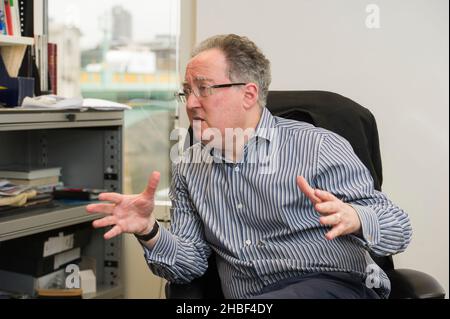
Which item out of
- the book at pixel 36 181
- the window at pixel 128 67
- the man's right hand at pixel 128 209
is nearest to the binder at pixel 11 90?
the book at pixel 36 181

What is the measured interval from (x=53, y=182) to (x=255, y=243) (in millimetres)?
959

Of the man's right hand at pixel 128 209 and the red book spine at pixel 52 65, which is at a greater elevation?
the red book spine at pixel 52 65

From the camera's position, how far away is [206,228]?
1536 mm

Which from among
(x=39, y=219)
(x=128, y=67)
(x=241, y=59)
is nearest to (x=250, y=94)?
(x=241, y=59)

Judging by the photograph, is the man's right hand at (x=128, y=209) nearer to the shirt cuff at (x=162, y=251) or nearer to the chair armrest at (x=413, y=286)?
the shirt cuff at (x=162, y=251)

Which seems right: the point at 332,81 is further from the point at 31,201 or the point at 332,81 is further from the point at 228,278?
the point at 31,201

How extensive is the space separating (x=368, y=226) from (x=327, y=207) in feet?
0.49

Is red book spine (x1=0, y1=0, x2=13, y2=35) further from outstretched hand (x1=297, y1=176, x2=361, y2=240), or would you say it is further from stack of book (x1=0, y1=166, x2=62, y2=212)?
outstretched hand (x1=297, y1=176, x2=361, y2=240)

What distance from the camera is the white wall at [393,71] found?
6.51 feet

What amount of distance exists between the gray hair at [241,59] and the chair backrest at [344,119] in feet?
0.48

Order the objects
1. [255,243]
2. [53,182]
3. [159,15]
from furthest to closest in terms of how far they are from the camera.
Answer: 1. [159,15]
2. [53,182]
3. [255,243]

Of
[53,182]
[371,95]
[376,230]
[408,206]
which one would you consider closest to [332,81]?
[371,95]

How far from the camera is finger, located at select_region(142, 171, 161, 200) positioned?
1222 mm

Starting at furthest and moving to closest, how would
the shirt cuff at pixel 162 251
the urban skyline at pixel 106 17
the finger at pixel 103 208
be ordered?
the urban skyline at pixel 106 17
the shirt cuff at pixel 162 251
the finger at pixel 103 208
